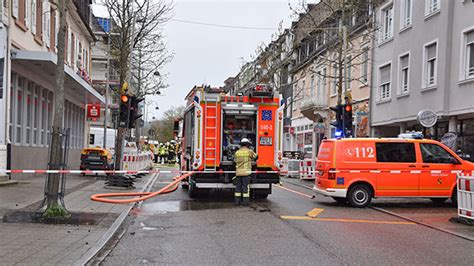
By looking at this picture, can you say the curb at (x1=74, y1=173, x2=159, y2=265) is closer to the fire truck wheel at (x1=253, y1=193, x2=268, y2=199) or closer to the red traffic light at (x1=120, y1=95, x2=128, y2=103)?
the fire truck wheel at (x1=253, y1=193, x2=268, y2=199)

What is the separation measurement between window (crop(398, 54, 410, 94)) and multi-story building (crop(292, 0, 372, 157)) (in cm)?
199

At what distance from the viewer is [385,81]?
25641mm

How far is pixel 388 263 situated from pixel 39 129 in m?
18.3

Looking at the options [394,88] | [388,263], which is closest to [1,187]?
[388,263]

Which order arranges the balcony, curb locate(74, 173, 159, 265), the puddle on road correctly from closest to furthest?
curb locate(74, 173, 159, 265) → the puddle on road → the balcony

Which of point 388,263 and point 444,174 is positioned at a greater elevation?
point 444,174

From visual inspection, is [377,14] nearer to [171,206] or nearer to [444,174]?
[444,174]

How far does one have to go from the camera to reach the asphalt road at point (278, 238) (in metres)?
6.90

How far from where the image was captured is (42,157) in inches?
835

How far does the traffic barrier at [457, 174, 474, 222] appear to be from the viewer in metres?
10.1

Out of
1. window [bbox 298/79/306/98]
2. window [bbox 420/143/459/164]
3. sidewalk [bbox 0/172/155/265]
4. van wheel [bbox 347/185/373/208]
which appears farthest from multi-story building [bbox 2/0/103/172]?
window [bbox 298/79/306/98]

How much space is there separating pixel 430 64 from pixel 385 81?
4618 millimetres

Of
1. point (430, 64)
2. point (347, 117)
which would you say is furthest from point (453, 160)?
point (430, 64)

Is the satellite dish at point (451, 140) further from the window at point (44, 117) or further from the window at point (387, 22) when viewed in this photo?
the window at point (44, 117)
